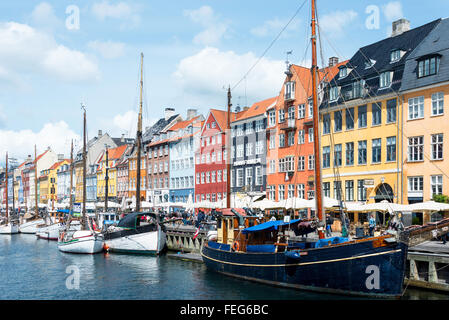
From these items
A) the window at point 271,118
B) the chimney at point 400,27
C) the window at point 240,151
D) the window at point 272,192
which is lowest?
the window at point 272,192

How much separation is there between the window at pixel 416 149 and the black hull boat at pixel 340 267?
18.0 metres

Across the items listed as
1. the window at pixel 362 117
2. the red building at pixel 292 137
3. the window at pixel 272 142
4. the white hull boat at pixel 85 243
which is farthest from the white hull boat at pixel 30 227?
the window at pixel 362 117

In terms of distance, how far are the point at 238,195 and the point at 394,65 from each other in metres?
21.7

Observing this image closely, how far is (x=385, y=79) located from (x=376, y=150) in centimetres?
624

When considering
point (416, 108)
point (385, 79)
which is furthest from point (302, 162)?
point (416, 108)

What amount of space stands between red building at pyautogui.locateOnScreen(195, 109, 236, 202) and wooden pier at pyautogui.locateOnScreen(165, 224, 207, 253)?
1888cm

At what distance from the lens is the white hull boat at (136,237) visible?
4091cm

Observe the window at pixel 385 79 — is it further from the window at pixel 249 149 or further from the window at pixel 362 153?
the window at pixel 249 149

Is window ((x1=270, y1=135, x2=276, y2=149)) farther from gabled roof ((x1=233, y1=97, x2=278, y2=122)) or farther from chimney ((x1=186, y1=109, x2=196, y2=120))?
chimney ((x1=186, y1=109, x2=196, y2=120))

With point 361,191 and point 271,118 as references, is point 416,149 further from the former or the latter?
point 271,118

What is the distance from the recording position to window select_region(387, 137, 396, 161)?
136 ft

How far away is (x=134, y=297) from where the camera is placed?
950 inches
